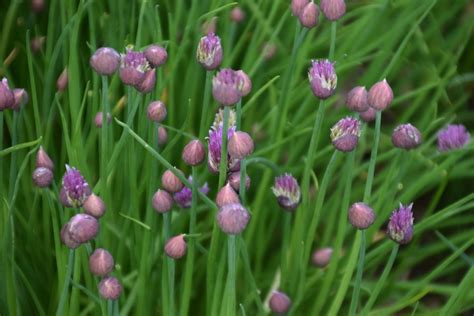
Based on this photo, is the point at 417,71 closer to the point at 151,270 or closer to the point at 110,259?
the point at 151,270

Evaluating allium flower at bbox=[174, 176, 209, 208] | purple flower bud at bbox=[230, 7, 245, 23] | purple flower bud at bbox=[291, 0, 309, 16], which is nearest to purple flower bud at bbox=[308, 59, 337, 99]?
purple flower bud at bbox=[291, 0, 309, 16]

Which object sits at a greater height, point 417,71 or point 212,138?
point 212,138

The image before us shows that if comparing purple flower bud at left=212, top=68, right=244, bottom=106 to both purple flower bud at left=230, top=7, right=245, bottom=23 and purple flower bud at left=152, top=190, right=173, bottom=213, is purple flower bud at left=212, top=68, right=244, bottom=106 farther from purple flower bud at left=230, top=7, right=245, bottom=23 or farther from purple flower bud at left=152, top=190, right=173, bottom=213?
purple flower bud at left=230, top=7, right=245, bottom=23

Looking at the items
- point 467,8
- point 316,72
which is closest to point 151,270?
point 316,72

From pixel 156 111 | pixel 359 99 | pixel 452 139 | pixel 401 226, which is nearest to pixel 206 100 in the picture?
pixel 156 111

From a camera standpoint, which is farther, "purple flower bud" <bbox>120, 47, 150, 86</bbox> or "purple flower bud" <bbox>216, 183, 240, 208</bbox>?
"purple flower bud" <bbox>120, 47, 150, 86</bbox>

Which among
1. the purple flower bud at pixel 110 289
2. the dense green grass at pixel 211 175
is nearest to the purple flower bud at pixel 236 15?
the dense green grass at pixel 211 175
